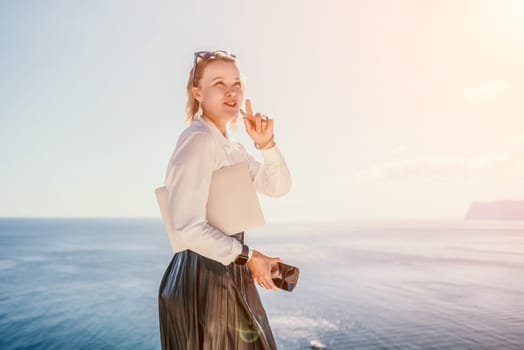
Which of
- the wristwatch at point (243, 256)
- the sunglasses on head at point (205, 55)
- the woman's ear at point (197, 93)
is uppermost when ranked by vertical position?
the sunglasses on head at point (205, 55)

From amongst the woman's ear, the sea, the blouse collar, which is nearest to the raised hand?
the blouse collar

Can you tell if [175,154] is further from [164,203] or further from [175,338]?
[175,338]

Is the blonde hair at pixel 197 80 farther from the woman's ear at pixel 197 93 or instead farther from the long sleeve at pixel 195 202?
the long sleeve at pixel 195 202

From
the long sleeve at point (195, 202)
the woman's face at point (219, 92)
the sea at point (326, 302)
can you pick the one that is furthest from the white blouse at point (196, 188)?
the sea at point (326, 302)

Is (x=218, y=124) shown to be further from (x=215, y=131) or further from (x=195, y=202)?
(x=195, y=202)

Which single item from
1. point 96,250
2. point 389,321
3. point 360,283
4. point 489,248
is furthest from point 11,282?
point 489,248

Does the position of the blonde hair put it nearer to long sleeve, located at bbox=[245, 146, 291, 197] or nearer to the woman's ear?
the woman's ear

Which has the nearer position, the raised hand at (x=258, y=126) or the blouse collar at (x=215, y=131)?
the blouse collar at (x=215, y=131)

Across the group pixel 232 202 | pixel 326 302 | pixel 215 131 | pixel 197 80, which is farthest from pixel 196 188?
pixel 326 302

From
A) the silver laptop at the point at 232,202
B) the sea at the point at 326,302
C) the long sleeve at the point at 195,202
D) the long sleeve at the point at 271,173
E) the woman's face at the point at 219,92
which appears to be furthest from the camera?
the sea at the point at 326,302

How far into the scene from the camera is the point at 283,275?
1697mm

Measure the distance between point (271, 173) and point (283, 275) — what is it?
1.78ft

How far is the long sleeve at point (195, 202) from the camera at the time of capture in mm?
1616

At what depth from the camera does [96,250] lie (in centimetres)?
8625
